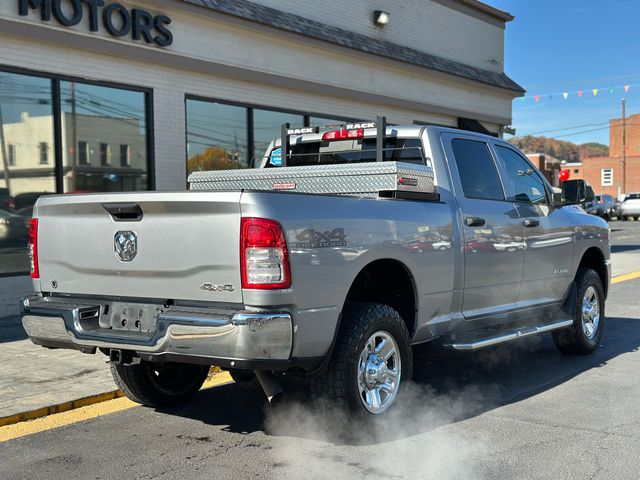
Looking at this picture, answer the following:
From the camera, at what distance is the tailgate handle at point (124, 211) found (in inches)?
178

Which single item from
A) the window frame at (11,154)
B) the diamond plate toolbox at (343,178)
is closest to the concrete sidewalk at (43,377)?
the diamond plate toolbox at (343,178)

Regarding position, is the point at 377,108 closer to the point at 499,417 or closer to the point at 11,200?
the point at 11,200

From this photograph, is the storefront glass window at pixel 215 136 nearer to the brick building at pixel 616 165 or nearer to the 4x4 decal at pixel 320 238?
the 4x4 decal at pixel 320 238

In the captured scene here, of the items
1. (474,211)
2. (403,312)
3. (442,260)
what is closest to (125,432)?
(403,312)

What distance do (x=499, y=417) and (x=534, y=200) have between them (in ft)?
7.62

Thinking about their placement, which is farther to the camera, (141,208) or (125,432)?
(125,432)

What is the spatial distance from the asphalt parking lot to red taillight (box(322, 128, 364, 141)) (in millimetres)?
2151

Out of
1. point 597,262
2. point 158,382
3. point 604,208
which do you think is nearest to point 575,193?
point 597,262

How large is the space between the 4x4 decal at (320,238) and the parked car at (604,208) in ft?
115

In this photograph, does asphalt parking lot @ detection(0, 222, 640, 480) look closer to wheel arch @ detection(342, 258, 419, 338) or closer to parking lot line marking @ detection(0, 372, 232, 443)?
parking lot line marking @ detection(0, 372, 232, 443)

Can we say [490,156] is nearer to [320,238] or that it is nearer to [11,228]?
[320,238]

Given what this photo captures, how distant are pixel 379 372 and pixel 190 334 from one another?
4.54ft

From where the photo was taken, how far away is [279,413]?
212 inches

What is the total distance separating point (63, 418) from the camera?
5.42 m
